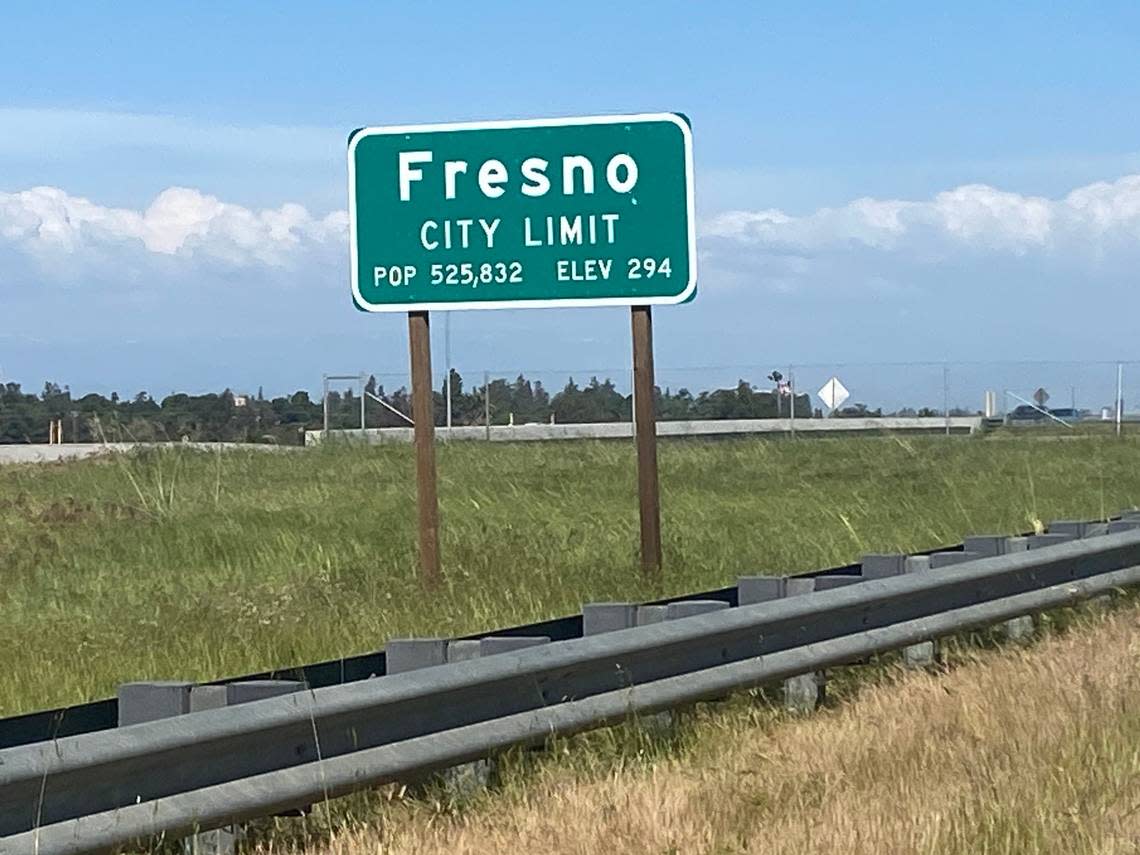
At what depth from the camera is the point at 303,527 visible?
2094cm

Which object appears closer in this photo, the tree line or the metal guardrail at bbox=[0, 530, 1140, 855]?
the metal guardrail at bbox=[0, 530, 1140, 855]

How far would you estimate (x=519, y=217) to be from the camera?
1539cm

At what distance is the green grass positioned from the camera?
1238cm

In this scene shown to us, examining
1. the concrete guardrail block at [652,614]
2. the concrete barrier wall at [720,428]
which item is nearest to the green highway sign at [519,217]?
the concrete guardrail block at [652,614]

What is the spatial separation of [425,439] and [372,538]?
411cm

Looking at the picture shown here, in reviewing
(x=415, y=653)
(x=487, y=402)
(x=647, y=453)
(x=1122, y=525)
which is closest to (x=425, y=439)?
(x=647, y=453)

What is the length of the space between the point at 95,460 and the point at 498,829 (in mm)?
33972

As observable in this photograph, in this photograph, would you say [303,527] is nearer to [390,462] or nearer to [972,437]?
[390,462]

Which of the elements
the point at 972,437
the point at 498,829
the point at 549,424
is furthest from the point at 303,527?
the point at 549,424

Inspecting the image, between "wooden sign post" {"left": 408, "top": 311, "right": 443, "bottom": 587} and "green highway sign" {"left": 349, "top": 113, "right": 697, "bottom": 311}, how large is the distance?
24 centimetres

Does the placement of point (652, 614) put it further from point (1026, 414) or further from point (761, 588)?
point (1026, 414)

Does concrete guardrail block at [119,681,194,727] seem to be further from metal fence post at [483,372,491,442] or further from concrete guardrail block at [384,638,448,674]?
metal fence post at [483,372,491,442]

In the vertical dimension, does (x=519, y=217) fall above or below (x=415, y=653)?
above

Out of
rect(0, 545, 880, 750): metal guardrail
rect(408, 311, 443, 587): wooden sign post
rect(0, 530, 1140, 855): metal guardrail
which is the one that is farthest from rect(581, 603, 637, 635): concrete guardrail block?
rect(408, 311, 443, 587): wooden sign post
